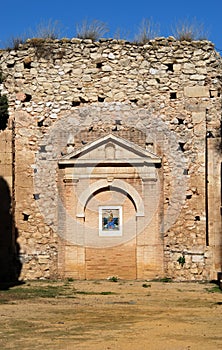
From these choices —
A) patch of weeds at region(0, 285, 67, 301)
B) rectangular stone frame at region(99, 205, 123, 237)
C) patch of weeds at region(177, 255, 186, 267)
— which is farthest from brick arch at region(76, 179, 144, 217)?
patch of weeds at region(0, 285, 67, 301)

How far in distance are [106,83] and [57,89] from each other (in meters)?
1.31

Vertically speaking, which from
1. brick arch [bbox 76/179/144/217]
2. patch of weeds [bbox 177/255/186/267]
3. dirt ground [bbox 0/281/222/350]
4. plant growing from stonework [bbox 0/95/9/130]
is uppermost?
plant growing from stonework [bbox 0/95/9/130]

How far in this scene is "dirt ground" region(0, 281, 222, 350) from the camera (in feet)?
31.9

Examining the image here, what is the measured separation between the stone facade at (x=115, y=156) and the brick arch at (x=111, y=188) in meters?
0.03

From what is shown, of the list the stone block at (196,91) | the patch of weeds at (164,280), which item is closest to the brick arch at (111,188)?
the patch of weeds at (164,280)

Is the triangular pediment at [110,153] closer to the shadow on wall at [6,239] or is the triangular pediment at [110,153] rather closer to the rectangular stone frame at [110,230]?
the rectangular stone frame at [110,230]

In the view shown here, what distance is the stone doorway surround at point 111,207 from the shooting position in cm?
1880

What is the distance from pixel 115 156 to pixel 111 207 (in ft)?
4.36

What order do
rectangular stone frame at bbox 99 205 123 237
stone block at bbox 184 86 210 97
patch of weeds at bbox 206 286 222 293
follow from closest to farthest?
patch of weeds at bbox 206 286 222 293 → rectangular stone frame at bbox 99 205 123 237 → stone block at bbox 184 86 210 97

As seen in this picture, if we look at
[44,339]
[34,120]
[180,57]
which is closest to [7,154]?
[34,120]

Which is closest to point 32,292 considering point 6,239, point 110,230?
point 6,239

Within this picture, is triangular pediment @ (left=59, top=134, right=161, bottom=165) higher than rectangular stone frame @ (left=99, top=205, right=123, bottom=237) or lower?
higher

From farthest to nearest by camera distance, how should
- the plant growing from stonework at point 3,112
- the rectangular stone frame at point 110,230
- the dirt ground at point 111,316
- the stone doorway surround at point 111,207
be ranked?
the plant growing from stonework at point 3,112
the rectangular stone frame at point 110,230
the stone doorway surround at point 111,207
the dirt ground at point 111,316

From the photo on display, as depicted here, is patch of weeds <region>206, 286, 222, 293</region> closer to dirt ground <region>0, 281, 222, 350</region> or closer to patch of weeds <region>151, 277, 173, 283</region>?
dirt ground <region>0, 281, 222, 350</region>
